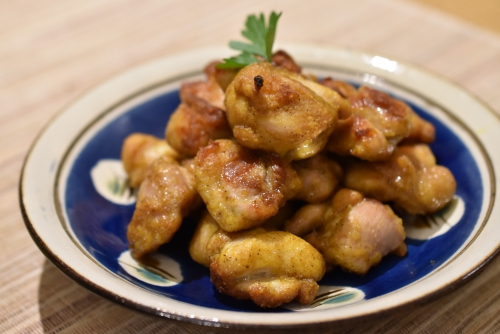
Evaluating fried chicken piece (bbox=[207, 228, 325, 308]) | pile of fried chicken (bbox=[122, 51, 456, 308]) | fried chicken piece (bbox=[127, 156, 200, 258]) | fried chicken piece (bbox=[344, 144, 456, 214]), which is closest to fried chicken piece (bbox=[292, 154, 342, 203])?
pile of fried chicken (bbox=[122, 51, 456, 308])

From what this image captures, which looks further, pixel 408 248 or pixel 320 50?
pixel 320 50

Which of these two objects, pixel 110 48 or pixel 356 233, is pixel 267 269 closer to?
pixel 356 233

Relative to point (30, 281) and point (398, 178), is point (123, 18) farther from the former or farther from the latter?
point (398, 178)

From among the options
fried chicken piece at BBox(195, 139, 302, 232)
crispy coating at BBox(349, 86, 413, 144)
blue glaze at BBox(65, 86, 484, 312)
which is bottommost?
blue glaze at BBox(65, 86, 484, 312)

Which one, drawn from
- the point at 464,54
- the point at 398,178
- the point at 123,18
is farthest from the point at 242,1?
the point at 398,178

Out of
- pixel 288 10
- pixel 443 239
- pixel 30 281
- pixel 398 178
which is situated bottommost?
pixel 30 281

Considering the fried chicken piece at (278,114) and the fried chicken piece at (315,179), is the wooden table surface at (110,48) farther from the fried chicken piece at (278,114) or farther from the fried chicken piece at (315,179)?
the fried chicken piece at (278,114)

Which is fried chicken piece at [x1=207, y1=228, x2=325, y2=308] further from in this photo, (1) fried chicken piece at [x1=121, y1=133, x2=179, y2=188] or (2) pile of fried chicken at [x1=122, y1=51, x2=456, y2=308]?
(1) fried chicken piece at [x1=121, y1=133, x2=179, y2=188]
